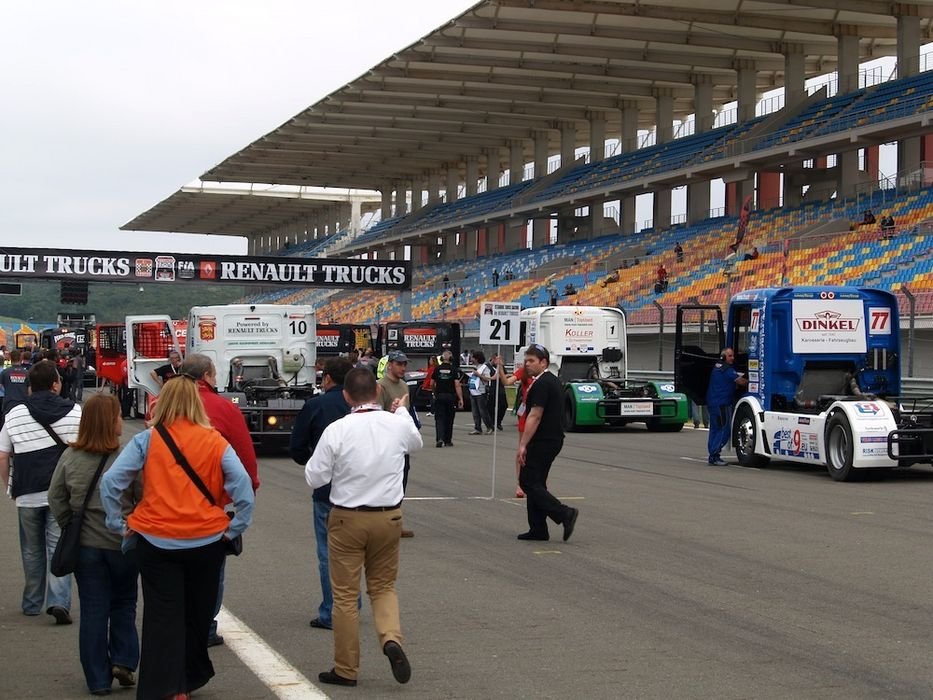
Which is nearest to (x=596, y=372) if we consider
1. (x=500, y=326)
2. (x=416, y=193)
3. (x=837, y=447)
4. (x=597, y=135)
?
(x=500, y=326)

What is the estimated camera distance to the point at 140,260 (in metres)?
46.9

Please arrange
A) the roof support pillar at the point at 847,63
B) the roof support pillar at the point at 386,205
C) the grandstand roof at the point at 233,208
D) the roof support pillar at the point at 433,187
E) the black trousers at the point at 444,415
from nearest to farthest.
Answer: the black trousers at the point at 444,415 → the roof support pillar at the point at 847,63 → the roof support pillar at the point at 433,187 → the roof support pillar at the point at 386,205 → the grandstand roof at the point at 233,208

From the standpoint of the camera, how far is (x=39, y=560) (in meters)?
8.45

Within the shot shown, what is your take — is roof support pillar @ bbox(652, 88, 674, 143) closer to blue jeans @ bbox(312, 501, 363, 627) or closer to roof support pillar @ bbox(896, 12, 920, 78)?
roof support pillar @ bbox(896, 12, 920, 78)

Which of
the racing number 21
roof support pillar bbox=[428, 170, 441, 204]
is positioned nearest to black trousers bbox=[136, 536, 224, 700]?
the racing number 21

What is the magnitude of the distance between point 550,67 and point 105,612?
4360 centimetres

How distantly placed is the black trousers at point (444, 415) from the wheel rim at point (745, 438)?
552 cm

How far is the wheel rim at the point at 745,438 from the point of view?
19.6m

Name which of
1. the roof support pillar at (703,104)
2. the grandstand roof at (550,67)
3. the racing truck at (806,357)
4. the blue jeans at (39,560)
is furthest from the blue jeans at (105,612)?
the roof support pillar at (703,104)

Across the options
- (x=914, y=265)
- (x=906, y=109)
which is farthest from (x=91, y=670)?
(x=906, y=109)

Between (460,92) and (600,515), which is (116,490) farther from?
(460,92)

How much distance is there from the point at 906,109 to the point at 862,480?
2235cm

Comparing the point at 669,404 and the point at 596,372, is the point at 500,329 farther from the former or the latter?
the point at 596,372

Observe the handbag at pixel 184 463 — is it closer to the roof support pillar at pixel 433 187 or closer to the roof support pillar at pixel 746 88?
the roof support pillar at pixel 746 88
